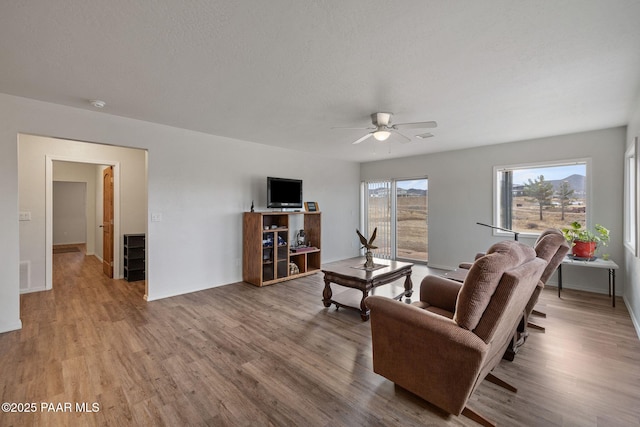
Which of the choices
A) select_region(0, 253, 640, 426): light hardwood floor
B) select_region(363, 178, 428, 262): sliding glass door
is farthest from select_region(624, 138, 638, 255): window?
select_region(363, 178, 428, 262): sliding glass door

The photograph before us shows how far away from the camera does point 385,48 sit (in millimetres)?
2051

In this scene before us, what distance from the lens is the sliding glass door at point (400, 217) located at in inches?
253

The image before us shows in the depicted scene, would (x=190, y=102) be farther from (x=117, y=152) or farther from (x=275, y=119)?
(x=117, y=152)

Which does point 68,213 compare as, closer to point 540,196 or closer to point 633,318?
point 540,196

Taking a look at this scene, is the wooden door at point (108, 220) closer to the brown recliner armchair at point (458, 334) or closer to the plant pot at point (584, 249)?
the brown recliner armchair at point (458, 334)

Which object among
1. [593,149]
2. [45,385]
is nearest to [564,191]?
[593,149]

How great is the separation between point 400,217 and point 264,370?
5.21 m

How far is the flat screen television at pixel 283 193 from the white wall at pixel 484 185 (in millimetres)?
2531

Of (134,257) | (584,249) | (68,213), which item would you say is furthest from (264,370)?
(68,213)

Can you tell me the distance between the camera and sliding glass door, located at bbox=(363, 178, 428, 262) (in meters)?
6.43

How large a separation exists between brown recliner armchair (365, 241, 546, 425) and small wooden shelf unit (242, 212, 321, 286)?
290cm

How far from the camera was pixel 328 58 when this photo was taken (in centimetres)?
219

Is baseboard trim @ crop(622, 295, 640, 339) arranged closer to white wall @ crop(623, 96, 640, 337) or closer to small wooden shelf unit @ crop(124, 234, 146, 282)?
white wall @ crop(623, 96, 640, 337)

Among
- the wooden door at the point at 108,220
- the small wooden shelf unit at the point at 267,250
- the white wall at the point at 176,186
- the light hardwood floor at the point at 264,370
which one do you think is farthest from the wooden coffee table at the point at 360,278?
the wooden door at the point at 108,220
